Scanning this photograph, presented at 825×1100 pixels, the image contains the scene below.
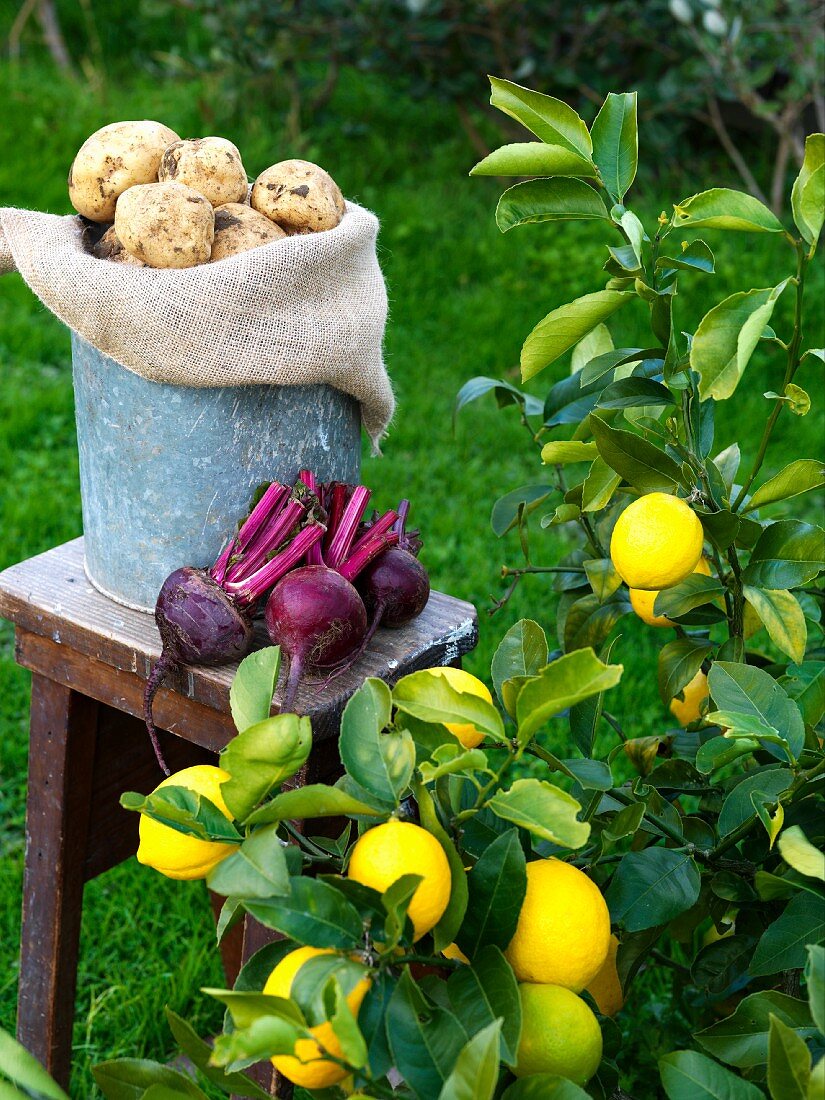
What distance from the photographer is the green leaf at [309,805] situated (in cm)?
82

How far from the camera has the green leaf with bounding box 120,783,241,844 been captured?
852 mm

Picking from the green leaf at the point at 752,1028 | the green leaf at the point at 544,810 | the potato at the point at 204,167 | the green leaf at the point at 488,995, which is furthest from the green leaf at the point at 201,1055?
the potato at the point at 204,167

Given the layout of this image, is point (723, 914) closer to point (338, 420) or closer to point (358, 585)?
point (358, 585)

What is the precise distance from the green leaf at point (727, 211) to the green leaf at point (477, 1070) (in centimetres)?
66

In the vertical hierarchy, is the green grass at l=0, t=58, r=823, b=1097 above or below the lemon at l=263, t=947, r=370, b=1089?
below

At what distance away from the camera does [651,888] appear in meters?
1.09

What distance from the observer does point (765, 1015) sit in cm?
98

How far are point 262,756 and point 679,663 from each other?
60cm

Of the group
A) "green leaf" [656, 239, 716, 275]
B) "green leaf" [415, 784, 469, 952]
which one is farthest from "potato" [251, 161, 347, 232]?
"green leaf" [415, 784, 469, 952]

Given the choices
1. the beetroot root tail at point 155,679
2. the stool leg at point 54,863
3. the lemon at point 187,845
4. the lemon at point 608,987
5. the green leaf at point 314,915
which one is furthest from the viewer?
the stool leg at point 54,863

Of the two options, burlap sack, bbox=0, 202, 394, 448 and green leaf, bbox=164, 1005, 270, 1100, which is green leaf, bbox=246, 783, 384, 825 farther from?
burlap sack, bbox=0, 202, 394, 448

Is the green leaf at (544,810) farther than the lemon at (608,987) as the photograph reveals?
No

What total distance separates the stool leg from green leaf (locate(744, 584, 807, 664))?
2.75 ft

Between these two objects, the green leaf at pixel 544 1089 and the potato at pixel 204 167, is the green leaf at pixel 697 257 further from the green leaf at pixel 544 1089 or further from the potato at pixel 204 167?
the green leaf at pixel 544 1089
